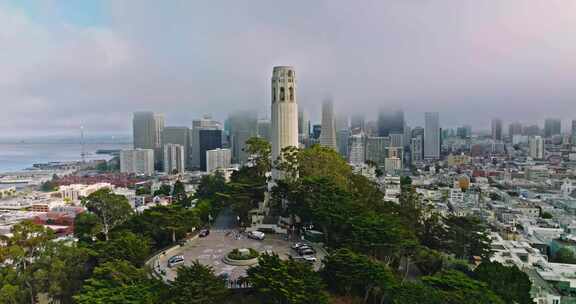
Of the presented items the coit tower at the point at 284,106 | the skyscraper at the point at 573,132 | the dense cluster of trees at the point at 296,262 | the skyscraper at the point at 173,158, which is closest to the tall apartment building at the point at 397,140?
the skyscraper at the point at 573,132

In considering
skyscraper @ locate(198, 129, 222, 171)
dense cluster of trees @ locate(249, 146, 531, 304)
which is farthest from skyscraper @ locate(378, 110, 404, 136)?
dense cluster of trees @ locate(249, 146, 531, 304)

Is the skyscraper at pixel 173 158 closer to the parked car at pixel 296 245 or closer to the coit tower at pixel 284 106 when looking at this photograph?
the coit tower at pixel 284 106

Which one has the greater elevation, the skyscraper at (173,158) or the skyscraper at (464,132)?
the skyscraper at (464,132)

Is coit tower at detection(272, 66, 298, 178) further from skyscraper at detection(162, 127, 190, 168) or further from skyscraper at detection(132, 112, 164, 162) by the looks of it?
skyscraper at detection(132, 112, 164, 162)

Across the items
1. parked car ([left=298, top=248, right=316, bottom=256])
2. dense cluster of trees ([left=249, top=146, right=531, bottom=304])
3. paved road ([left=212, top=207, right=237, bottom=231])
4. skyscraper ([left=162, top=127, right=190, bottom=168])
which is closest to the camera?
dense cluster of trees ([left=249, top=146, right=531, bottom=304])

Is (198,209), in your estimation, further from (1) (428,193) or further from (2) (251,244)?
(1) (428,193)

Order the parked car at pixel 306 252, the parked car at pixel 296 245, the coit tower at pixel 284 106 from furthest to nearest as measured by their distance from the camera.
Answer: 1. the coit tower at pixel 284 106
2. the parked car at pixel 296 245
3. the parked car at pixel 306 252
